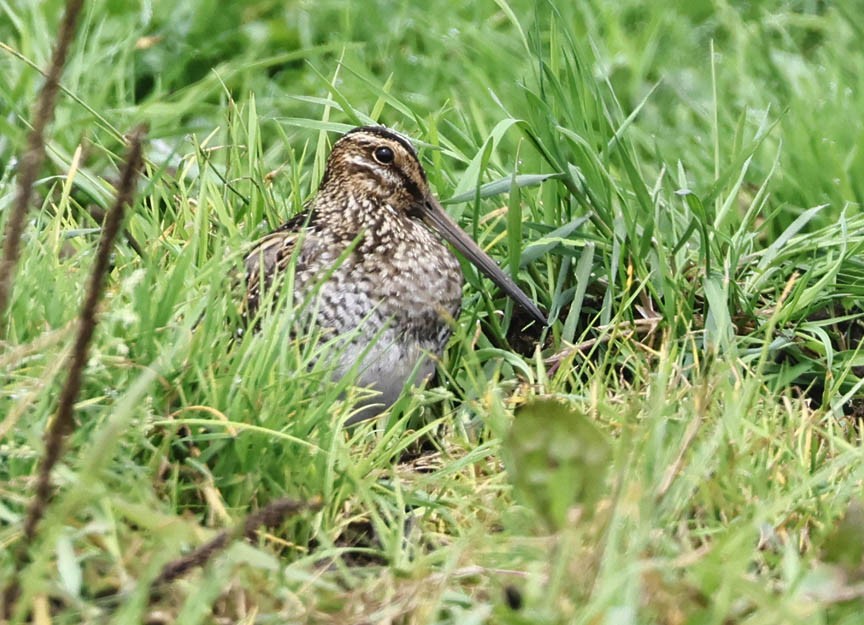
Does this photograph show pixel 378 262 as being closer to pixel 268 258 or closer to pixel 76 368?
pixel 268 258

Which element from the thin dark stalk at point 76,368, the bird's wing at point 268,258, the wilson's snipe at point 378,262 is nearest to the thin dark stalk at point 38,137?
the thin dark stalk at point 76,368

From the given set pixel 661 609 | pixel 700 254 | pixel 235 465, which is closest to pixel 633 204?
pixel 700 254

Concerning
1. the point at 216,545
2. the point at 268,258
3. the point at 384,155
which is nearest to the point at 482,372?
the point at 268,258

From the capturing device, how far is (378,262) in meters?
3.68

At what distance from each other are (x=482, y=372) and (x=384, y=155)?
2.81ft

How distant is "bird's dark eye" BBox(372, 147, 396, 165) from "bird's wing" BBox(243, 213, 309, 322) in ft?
1.00

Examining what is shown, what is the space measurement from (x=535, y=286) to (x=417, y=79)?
168 centimetres

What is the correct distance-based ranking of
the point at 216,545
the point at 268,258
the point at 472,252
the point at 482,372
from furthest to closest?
the point at 472,252 → the point at 268,258 → the point at 482,372 → the point at 216,545

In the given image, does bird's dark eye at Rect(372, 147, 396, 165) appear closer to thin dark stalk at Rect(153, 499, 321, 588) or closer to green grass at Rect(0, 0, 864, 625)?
green grass at Rect(0, 0, 864, 625)

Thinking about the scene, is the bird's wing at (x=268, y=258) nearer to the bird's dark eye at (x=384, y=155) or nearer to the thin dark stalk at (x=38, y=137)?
the bird's dark eye at (x=384, y=155)

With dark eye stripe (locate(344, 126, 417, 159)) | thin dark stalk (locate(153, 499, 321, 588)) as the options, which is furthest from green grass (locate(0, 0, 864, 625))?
dark eye stripe (locate(344, 126, 417, 159))

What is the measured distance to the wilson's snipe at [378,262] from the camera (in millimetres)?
3490

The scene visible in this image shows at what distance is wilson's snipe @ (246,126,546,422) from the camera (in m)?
3.49

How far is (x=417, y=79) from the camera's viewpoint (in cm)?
546
